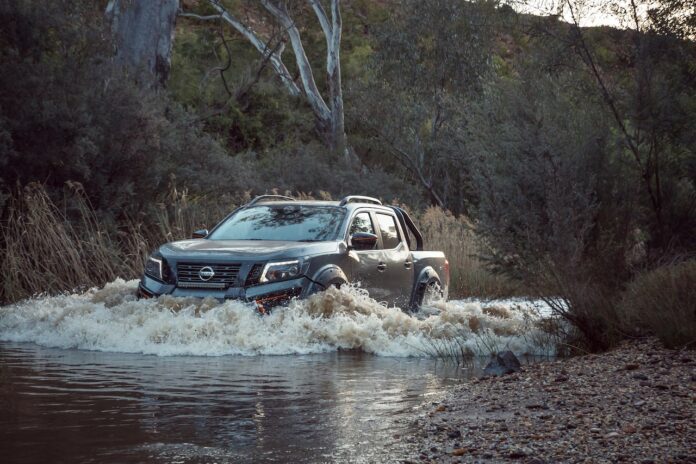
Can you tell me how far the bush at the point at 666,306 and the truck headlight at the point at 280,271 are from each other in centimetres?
356

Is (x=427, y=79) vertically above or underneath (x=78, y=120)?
above

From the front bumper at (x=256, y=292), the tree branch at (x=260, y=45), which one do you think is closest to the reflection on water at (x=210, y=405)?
the front bumper at (x=256, y=292)

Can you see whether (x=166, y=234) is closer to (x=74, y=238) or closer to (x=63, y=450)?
(x=74, y=238)

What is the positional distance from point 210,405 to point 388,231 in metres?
7.00

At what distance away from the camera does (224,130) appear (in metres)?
45.3

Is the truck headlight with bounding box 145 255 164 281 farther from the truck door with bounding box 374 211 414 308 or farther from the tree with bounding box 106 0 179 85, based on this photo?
the tree with bounding box 106 0 179 85

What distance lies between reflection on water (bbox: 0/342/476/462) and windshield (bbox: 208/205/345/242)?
1.92 metres

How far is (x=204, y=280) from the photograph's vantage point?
12633 mm

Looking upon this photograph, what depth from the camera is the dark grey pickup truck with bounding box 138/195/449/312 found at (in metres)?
12.5

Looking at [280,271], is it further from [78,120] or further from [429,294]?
[78,120]

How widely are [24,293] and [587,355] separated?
9280 mm

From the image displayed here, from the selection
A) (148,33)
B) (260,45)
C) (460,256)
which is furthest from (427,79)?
(460,256)

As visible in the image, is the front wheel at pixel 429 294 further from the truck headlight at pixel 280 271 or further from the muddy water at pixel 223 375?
the truck headlight at pixel 280 271

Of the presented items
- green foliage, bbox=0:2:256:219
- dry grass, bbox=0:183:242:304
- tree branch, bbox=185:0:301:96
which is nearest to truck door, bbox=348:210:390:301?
dry grass, bbox=0:183:242:304
